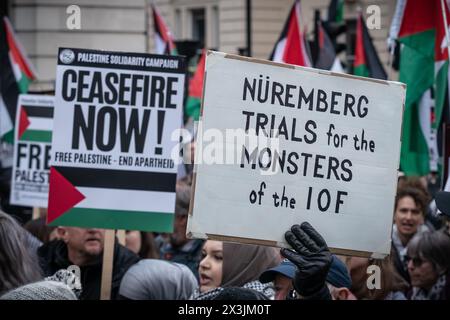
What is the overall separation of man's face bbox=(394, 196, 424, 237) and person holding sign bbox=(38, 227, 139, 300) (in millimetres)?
2942

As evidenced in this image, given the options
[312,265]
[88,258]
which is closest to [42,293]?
[312,265]

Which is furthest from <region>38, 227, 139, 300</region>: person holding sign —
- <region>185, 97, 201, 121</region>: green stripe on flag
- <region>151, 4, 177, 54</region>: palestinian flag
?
<region>185, 97, 201, 121</region>: green stripe on flag

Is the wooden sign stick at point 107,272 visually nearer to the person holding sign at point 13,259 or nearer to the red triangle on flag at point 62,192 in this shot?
the red triangle on flag at point 62,192

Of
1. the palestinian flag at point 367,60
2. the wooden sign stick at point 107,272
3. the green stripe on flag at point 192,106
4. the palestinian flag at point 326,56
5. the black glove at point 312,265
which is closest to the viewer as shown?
the black glove at point 312,265

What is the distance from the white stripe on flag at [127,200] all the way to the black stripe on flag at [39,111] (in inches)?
113

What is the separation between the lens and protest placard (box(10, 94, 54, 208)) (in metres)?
7.77

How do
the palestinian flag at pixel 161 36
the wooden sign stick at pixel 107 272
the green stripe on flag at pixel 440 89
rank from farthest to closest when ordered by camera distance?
the palestinian flag at pixel 161 36, the green stripe on flag at pixel 440 89, the wooden sign stick at pixel 107 272

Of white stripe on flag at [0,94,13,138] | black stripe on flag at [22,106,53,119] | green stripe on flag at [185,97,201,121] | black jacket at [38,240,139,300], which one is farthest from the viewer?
green stripe on flag at [185,97,201,121]

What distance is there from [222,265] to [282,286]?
2.21 ft

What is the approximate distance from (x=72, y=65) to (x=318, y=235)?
2009 millimetres

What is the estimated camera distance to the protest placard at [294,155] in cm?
382

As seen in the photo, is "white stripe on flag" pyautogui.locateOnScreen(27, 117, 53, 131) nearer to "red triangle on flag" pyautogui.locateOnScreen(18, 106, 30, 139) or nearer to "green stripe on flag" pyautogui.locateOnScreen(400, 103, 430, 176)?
"red triangle on flag" pyautogui.locateOnScreen(18, 106, 30, 139)

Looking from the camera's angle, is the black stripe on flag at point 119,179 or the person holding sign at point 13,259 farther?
the black stripe on flag at point 119,179

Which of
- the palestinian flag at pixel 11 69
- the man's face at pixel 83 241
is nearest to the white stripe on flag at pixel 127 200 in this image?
the man's face at pixel 83 241
